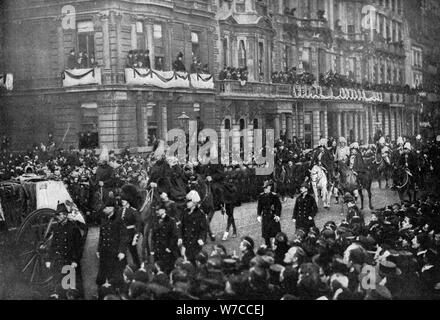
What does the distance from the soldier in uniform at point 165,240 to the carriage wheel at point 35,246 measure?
1.77 m

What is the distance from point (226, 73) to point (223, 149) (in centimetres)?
256

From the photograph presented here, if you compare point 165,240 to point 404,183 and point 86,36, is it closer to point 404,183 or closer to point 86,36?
point 86,36

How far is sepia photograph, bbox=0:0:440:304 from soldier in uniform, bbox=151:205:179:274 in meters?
0.03

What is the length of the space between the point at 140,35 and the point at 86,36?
2063mm

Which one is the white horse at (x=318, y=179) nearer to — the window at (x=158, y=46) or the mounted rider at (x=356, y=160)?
the mounted rider at (x=356, y=160)


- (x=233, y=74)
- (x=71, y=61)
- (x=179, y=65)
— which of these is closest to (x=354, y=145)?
(x=233, y=74)

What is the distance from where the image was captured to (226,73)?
1744 cm

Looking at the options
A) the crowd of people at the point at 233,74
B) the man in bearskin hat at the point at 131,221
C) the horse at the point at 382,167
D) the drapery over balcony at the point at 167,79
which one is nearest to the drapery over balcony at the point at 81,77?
the drapery over balcony at the point at 167,79

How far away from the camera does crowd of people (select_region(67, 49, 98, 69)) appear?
509 inches

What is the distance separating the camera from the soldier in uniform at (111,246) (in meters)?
10.3

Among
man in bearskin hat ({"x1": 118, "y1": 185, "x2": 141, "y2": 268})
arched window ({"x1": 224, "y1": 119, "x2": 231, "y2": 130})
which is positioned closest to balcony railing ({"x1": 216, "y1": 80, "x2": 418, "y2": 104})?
arched window ({"x1": 224, "y1": 119, "x2": 231, "y2": 130})

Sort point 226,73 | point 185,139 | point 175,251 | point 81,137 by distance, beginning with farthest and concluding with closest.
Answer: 1. point 226,73
2. point 185,139
3. point 81,137
4. point 175,251
